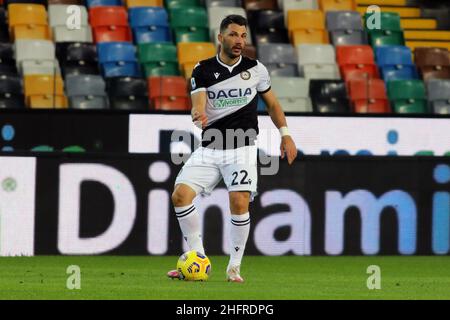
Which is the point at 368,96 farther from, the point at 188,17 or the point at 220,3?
the point at 220,3

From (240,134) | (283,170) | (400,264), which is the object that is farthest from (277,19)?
(240,134)

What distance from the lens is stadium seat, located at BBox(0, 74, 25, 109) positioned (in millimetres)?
17391

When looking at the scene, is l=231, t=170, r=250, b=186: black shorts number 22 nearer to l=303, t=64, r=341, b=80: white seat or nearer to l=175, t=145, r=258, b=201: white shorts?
l=175, t=145, r=258, b=201: white shorts

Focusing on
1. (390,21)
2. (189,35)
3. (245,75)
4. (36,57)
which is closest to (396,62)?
(390,21)

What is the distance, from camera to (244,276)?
11.7 metres

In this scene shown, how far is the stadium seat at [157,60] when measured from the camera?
19.2 metres

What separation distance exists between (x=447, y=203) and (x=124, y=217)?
3689 mm

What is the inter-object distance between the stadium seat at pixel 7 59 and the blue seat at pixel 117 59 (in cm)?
134

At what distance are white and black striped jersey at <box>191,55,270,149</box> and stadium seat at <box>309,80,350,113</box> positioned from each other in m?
7.75

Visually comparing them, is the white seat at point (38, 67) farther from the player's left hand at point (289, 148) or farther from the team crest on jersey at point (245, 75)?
the player's left hand at point (289, 148)

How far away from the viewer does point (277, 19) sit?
68.2 feet

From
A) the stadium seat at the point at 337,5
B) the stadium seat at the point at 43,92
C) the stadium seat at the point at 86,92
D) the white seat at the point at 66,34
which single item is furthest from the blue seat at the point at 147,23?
the stadium seat at the point at 337,5

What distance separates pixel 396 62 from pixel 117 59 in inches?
170

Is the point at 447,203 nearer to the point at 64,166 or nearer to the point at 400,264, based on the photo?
the point at 400,264
